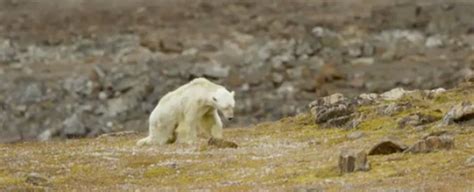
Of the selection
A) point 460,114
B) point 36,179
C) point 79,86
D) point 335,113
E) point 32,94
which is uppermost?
point 460,114

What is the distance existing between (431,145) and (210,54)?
208 ft

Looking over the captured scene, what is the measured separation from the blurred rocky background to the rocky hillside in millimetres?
34862

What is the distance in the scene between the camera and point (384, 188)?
3266 centimetres

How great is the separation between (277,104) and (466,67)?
1321cm

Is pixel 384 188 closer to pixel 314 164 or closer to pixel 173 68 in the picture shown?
pixel 314 164

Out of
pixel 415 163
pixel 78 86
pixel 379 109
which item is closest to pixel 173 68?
pixel 78 86

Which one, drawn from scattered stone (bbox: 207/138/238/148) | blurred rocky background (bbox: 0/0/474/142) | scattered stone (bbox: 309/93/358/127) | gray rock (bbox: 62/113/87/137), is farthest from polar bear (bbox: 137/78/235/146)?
gray rock (bbox: 62/113/87/137)

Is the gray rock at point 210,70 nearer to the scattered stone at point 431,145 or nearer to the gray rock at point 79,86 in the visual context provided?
the gray rock at point 79,86

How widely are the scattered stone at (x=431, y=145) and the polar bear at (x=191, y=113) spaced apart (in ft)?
32.7

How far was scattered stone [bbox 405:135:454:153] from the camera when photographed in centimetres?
3922

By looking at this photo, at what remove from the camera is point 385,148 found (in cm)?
4009

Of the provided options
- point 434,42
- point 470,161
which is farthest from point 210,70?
point 470,161

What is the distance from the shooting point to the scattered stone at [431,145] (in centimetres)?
3922

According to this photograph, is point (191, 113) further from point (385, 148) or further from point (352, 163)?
point (352, 163)
